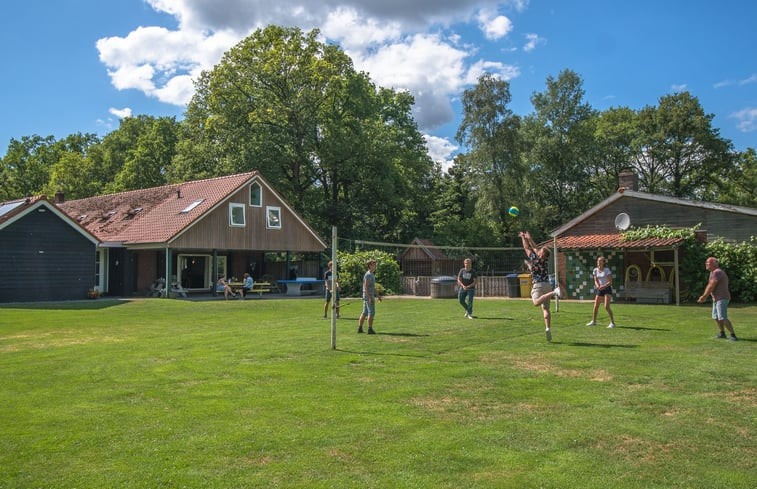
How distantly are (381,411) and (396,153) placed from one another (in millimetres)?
40903

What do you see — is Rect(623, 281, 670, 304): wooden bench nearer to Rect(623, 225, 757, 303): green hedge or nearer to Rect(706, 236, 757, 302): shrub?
Rect(623, 225, 757, 303): green hedge

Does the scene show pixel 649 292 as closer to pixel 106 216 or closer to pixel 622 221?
pixel 622 221

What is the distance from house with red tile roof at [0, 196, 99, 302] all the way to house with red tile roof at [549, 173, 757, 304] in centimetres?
2102

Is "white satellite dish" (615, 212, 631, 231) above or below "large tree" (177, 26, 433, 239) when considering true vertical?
below

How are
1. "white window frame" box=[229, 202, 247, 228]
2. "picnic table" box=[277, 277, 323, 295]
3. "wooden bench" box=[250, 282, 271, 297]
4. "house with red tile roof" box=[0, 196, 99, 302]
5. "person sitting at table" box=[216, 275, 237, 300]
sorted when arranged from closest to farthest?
"house with red tile roof" box=[0, 196, 99, 302] < "person sitting at table" box=[216, 275, 237, 300] < "wooden bench" box=[250, 282, 271, 297] < "white window frame" box=[229, 202, 247, 228] < "picnic table" box=[277, 277, 323, 295]

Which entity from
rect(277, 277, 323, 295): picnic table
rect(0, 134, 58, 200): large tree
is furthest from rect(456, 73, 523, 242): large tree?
rect(0, 134, 58, 200): large tree

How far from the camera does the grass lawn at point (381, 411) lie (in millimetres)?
5016

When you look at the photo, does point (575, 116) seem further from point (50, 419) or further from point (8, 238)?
point (50, 419)

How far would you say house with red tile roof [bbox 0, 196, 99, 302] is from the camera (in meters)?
25.3

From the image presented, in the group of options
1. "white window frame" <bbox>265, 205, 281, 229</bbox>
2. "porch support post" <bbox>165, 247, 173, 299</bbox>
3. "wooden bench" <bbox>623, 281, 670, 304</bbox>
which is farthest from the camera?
"white window frame" <bbox>265, 205, 281, 229</bbox>

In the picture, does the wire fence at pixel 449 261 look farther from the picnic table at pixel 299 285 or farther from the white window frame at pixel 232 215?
the white window frame at pixel 232 215

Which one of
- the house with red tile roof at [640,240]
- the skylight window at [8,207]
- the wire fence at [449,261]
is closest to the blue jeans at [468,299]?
the house with red tile roof at [640,240]

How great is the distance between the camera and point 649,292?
80.1 ft

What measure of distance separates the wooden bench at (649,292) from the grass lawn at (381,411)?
Result: 1118 centimetres
